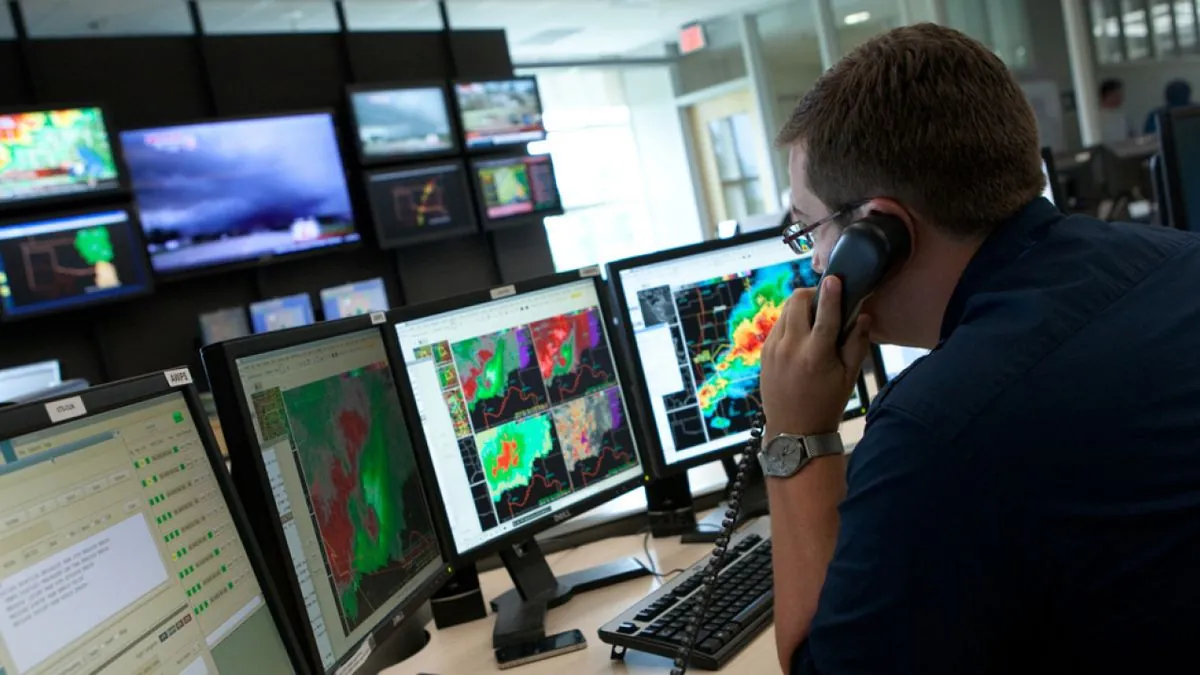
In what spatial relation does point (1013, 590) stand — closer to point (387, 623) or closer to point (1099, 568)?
point (1099, 568)

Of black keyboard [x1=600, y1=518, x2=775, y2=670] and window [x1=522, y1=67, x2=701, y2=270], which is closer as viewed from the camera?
black keyboard [x1=600, y1=518, x2=775, y2=670]

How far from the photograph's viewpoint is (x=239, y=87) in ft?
17.3

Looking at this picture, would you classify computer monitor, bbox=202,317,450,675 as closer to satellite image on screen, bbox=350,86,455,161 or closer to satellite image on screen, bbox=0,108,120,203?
satellite image on screen, bbox=0,108,120,203

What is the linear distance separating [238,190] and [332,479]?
4.24 m

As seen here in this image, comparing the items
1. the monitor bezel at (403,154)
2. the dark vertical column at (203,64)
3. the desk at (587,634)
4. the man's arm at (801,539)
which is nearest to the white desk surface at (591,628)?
the desk at (587,634)

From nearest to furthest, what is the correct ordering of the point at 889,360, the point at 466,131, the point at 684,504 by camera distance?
the point at 684,504, the point at 889,360, the point at 466,131

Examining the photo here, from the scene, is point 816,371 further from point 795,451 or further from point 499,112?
point 499,112

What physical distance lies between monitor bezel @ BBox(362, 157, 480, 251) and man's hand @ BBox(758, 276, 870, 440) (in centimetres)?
455

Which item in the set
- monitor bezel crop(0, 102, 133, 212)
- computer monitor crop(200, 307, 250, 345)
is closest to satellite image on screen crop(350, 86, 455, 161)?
computer monitor crop(200, 307, 250, 345)

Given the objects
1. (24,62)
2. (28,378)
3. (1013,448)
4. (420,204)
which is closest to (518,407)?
(1013,448)

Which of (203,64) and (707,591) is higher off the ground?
(203,64)

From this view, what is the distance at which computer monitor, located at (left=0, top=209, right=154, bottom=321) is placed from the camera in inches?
166

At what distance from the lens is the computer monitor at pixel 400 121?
5371 mm

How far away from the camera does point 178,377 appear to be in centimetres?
95
